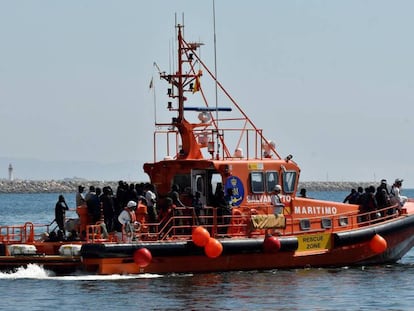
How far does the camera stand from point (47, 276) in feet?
77.2

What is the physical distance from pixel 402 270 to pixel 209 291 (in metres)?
5.65

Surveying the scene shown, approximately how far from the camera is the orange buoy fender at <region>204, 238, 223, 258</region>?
76.1 feet

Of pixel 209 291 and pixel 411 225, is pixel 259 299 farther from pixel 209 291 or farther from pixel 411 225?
pixel 411 225

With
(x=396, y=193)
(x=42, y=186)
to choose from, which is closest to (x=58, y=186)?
(x=42, y=186)

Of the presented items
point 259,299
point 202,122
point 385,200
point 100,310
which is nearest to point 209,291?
point 259,299

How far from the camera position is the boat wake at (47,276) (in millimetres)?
23109

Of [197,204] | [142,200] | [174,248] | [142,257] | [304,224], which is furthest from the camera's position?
[304,224]

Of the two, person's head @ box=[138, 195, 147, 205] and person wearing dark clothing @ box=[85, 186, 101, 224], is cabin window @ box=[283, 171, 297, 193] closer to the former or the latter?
person's head @ box=[138, 195, 147, 205]

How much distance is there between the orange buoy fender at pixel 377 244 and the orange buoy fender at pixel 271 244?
8.02 feet

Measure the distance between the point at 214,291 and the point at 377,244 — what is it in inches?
182

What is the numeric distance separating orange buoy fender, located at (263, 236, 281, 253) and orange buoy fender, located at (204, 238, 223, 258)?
109cm

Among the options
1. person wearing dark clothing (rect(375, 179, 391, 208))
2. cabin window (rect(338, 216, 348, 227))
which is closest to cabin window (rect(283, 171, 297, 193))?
cabin window (rect(338, 216, 348, 227))

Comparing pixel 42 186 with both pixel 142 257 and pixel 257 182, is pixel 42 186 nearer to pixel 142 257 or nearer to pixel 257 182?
pixel 257 182

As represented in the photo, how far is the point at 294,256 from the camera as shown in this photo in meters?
24.7
